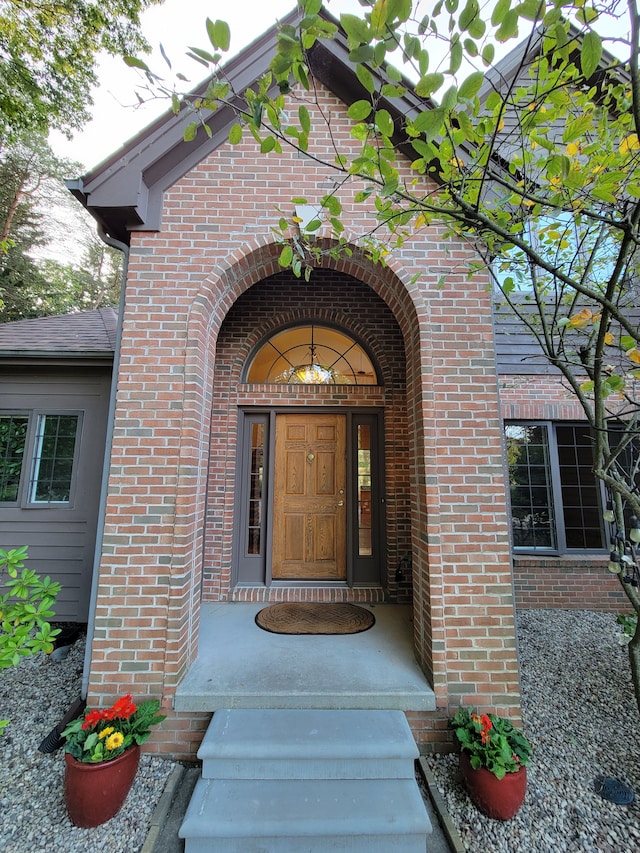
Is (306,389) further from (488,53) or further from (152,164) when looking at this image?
(488,53)

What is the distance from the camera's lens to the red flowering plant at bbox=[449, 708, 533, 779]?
2096 mm

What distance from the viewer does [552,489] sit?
493 centimetres

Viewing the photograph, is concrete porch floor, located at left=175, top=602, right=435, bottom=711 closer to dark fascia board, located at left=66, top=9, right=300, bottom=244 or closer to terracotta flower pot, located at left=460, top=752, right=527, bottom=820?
terracotta flower pot, located at left=460, top=752, right=527, bottom=820

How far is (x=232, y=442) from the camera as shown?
4258mm

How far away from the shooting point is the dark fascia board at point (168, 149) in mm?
2768

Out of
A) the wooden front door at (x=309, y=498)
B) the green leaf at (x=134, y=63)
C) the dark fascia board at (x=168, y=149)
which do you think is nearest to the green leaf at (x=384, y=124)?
the green leaf at (x=134, y=63)

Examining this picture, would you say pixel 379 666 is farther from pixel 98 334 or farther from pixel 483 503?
pixel 98 334

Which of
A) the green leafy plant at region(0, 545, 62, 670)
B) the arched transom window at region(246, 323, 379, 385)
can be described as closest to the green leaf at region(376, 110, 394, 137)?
the green leafy plant at region(0, 545, 62, 670)

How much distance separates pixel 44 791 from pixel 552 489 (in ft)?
18.4

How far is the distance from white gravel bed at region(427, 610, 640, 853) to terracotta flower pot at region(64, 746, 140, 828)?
191 cm

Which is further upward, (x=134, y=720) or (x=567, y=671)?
(x=134, y=720)

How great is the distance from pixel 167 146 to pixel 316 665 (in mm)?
4079

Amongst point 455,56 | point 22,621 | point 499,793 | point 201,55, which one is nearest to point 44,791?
point 22,621

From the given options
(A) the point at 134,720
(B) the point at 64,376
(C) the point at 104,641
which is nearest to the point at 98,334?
Answer: (B) the point at 64,376
